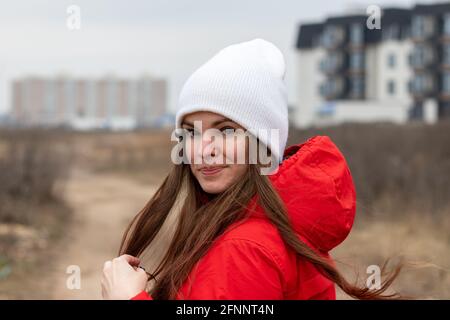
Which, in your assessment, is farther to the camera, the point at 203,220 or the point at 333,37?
the point at 333,37

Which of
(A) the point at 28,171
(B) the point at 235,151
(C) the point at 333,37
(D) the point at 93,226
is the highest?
(C) the point at 333,37

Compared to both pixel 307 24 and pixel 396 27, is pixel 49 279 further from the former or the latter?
pixel 307 24

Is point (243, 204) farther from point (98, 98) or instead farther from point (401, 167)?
point (98, 98)

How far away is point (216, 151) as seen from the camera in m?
1.94

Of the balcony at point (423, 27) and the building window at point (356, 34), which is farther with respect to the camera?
→ the building window at point (356, 34)

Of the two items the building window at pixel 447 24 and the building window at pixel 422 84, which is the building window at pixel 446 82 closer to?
the building window at pixel 422 84

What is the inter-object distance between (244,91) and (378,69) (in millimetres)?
43588

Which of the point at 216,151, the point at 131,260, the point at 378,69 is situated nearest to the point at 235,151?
the point at 216,151

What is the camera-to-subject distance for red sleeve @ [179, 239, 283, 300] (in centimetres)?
171

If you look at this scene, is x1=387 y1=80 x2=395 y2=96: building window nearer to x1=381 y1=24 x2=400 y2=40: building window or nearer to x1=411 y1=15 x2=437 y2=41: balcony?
x1=381 y1=24 x2=400 y2=40: building window

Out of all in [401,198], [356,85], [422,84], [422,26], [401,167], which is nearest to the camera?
[401,198]

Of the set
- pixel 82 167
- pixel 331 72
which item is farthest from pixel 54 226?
pixel 331 72

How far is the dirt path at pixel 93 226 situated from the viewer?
9238mm

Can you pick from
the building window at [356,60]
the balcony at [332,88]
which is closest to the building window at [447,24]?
the building window at [356,60]
